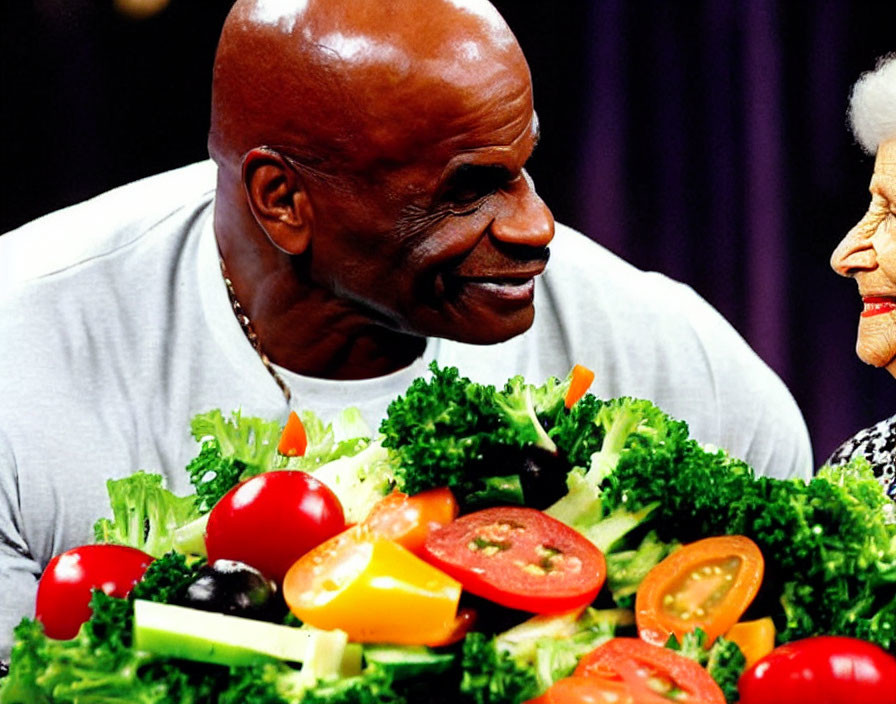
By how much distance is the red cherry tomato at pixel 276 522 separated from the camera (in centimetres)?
139

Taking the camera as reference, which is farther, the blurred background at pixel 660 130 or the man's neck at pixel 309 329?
the blurred background at pixel 660 130

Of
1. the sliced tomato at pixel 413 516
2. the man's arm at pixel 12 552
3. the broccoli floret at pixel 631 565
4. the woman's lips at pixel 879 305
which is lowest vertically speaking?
the man's arm at pixel 12 552

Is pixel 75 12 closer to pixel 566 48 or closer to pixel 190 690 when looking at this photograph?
pixel 566 48

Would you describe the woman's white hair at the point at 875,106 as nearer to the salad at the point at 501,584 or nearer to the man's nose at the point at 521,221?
the man's nose at the point at 521,221

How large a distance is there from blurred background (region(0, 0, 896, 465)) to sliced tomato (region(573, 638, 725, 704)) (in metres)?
1.68

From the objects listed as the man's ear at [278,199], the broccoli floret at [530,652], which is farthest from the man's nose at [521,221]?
the broccoli floret at [530,652]

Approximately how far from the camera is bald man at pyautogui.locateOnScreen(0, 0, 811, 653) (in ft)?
6.33

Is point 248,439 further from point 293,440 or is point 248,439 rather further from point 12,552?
point 12,552

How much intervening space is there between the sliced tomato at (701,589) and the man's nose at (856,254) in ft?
2.37

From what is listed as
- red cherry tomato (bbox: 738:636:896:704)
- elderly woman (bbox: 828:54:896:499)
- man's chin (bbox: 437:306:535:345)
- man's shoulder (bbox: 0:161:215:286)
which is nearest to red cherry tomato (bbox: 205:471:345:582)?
red cherry tomato (bbox: 738:636:896:704)

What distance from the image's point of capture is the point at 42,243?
231cm

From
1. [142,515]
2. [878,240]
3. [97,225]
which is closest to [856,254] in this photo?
[878,240]

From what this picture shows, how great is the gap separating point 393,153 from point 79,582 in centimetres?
77

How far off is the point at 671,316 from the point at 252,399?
765 millimetres
